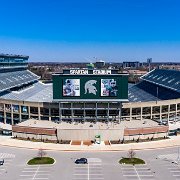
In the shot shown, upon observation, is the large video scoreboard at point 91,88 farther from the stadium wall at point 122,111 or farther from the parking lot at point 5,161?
Result: the parking lot at point 5,161

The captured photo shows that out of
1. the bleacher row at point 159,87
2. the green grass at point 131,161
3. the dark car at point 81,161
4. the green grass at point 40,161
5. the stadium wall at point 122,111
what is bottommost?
the green grass at point 131,161

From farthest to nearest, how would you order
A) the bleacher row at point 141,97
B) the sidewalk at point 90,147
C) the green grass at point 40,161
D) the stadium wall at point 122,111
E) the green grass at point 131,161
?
the bleacher row at point 141,97
the stadium wall at point 122,111
the sidewalk at point 90,147
the green grass at point 131,161
the green grass at point 40,161

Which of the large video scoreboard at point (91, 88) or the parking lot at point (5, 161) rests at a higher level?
the large video scoreboard at point (91, 88)

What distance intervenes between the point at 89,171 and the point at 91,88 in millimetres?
34271

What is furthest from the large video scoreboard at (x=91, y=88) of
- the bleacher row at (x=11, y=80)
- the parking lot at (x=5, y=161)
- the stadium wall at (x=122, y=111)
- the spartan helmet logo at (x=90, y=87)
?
the bleacher row at (x=11, y=80)

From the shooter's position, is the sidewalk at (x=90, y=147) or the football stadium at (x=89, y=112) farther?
the football stadium at (x=89, y=112)

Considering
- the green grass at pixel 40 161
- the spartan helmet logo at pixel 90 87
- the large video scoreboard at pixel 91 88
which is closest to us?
the green grass at pixel 40 161

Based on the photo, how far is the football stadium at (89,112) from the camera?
277ft

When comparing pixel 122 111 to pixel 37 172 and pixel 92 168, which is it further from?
pixel 37 172

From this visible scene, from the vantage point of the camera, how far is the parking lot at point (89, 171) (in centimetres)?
5814

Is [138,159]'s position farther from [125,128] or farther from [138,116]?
[138,116]

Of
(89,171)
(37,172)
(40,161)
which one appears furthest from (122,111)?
(37,172)

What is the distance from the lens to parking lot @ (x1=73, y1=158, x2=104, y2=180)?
191 feet

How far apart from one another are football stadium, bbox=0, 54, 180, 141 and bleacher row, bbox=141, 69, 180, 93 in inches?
329
